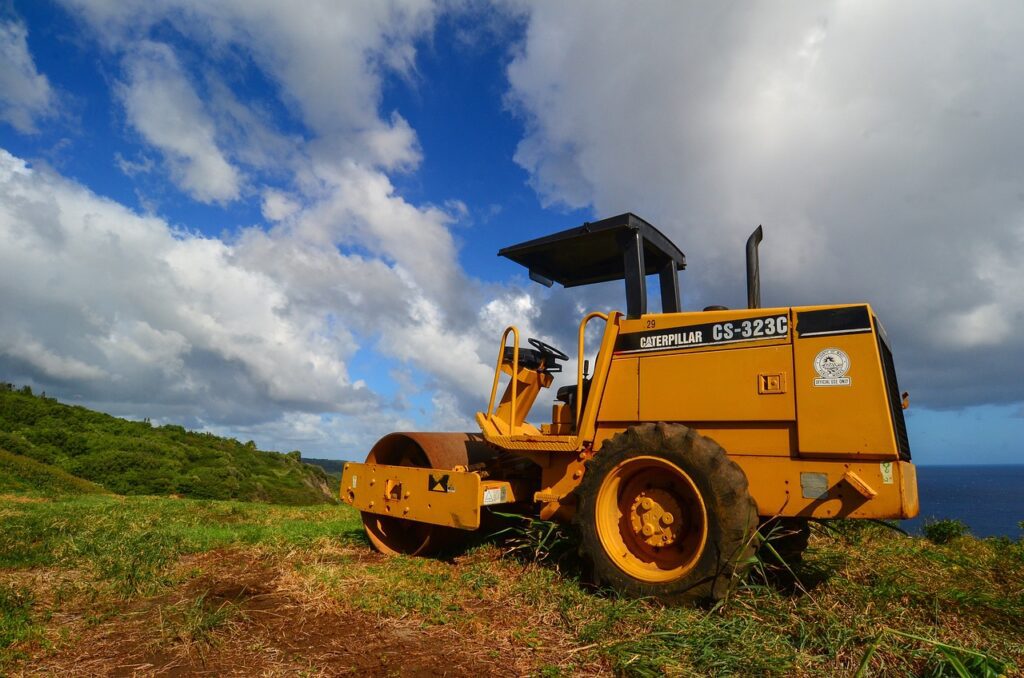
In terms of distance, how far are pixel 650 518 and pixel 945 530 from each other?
17.7 feet

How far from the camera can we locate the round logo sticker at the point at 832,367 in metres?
4.27

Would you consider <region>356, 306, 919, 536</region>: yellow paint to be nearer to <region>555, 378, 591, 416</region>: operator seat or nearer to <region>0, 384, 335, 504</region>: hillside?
<region>555, 378, 591, 416</region>: operator seat

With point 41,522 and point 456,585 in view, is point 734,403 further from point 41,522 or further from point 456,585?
point 41,522

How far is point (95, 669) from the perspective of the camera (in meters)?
3.36

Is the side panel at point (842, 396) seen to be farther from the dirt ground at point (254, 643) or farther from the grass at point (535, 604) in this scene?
the dirt ground at point (254, 643)

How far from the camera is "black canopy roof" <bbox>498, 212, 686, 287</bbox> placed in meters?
5.61

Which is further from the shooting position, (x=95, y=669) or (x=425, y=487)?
(x=425, y=487)

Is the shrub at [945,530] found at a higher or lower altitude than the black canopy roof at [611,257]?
lower

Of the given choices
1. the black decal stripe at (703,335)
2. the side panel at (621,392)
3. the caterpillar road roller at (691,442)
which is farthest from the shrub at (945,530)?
the side panel at (621,392)

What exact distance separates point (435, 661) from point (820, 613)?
2.27 meters

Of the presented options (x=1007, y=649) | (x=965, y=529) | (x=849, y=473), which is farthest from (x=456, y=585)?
(x=965, y=529)

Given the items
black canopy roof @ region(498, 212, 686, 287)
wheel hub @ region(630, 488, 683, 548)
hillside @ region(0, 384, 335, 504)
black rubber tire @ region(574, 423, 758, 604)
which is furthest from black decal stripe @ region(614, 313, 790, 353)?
hillside @ region(0, 384, 335, 504)

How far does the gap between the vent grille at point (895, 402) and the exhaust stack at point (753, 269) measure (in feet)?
2.94

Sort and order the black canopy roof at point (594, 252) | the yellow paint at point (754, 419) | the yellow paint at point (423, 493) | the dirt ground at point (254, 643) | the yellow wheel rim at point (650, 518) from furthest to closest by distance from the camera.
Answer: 1. the black canopy roof at point (594, 252)
2. the yellow paint at point (423, 493)
3. the yellow wheel rim at point (650, 518)
4. the yellow paint at point (754, 419)
5. the dirt ground at point (254, 643)
